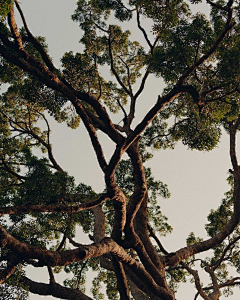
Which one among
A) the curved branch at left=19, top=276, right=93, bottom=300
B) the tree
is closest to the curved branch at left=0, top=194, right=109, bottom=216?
the tree

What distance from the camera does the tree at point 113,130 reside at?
610 centimetres

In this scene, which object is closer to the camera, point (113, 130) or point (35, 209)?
point (35, 209)

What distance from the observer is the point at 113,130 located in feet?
26.1

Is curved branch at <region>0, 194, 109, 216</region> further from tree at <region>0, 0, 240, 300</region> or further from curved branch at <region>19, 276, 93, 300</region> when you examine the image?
curved branch at <region>19, 276, 93, 300</region>

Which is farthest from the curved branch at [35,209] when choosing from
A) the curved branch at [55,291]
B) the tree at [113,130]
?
the curved branch at [55,291]

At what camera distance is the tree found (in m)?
6.10

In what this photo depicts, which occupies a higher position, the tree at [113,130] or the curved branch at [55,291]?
the tree at [113,130]

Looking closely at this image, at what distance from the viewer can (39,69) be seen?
6160mm

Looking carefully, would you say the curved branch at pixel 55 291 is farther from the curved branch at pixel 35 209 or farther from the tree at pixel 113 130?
the curved branch at pixel 35 209

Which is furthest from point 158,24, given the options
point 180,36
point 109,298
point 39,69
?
point 109,298

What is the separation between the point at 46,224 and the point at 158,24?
648 centimetres

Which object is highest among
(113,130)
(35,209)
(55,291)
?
(113,130)

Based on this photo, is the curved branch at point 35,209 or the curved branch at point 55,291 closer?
the curved branch at point 35,209

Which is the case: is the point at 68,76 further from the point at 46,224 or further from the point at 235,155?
the point at 235,155
